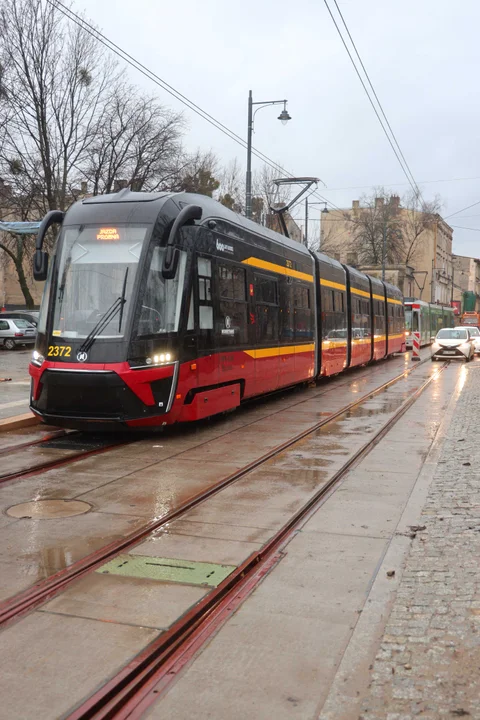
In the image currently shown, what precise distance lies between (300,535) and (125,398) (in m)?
4.16

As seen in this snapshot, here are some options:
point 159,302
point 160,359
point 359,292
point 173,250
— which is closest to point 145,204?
point 173,250

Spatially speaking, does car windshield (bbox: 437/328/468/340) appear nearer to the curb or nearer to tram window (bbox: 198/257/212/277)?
tram window (bbox: 198/257/212/277)

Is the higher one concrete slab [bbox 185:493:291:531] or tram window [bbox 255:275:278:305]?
tram window [bbox 255:275:278:305]

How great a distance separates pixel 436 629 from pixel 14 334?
3268 centimetres

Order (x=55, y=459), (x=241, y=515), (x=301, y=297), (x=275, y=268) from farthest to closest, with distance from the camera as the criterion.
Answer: (x=301, y=297) < (x=275, y=268) < (x=55, y=459) < (x=241, y=515)

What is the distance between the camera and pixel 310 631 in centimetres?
436

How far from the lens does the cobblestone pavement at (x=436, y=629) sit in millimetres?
3469

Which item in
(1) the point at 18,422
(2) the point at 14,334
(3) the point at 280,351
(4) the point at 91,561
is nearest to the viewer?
(4) the point at 91,561

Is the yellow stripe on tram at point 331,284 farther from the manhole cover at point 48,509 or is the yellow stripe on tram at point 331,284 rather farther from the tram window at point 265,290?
the manhole cover at point 48,509

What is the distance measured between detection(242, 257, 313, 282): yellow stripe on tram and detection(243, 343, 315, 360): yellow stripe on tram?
5.10 ft

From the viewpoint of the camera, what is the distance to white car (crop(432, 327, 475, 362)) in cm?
3347

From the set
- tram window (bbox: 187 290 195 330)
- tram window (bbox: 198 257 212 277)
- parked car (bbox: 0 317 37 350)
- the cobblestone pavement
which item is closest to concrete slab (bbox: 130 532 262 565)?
the cobblestone pavement

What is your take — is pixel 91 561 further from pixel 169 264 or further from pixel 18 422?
pixel 18 422

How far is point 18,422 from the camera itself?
1198cm
